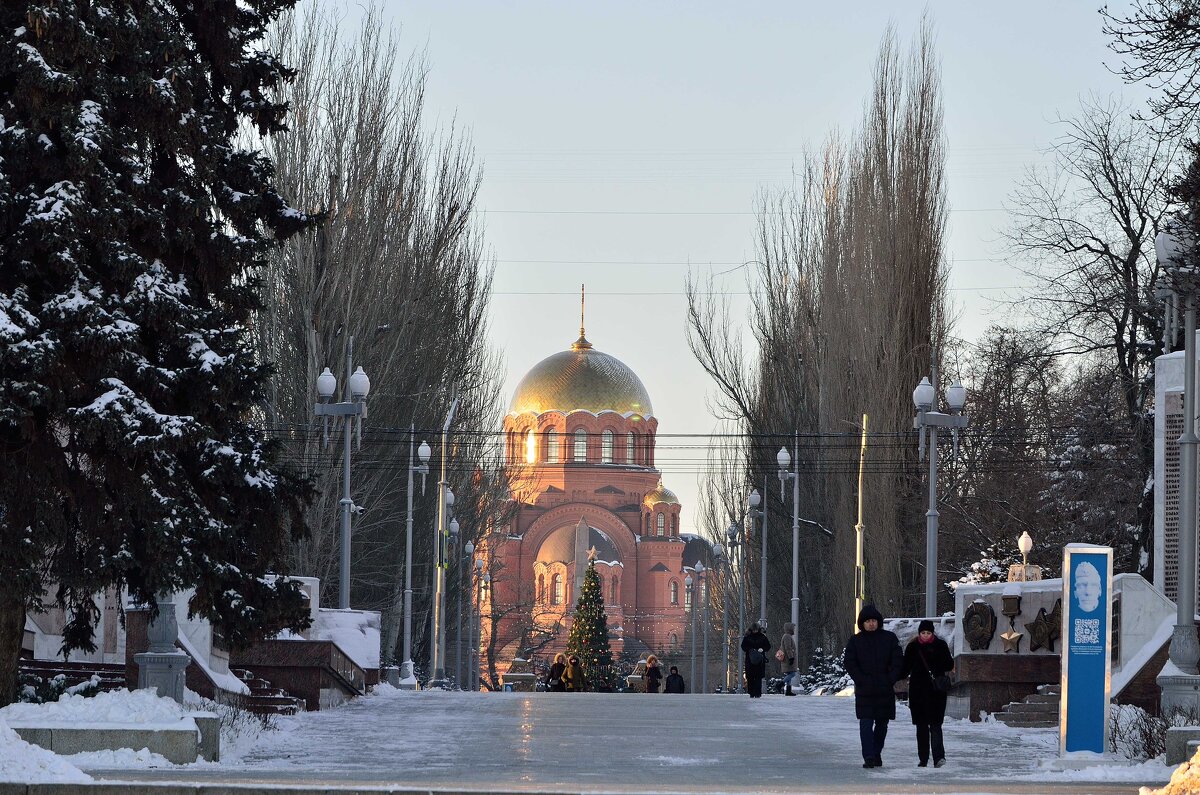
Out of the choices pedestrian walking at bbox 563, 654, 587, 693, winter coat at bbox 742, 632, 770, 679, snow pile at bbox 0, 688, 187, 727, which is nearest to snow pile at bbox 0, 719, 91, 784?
snow pile at bbox 0, 688, 187, 727

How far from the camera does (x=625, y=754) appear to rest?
14.8m

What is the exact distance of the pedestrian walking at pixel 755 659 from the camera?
2730 cm

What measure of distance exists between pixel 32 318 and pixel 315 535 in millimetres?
20097

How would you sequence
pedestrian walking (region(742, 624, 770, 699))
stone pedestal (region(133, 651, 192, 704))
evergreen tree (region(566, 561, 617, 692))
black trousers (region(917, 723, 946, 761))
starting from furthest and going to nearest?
1. evergreen tree (region(566, 561, 617, 692))
2. pedestrian walking (region(742, 624, 770, 699))
3. stone pedestal (region(133, 651, 192, 704))
4. black trousers (region(917, 723, 946, 761))

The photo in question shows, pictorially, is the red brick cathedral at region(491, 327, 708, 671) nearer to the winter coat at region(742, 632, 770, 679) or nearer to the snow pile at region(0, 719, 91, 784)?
the winter coat at region(742, 632, 770, 679)

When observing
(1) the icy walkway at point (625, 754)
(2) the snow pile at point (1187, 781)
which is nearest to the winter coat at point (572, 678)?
(1) the icy walkway at point (625, 754)

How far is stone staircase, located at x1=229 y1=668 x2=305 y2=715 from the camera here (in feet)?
63.4

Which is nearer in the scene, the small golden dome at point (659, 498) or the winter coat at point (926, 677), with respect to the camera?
the winter coat at point (926, 677)

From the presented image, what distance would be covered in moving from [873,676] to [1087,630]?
1.68 metres

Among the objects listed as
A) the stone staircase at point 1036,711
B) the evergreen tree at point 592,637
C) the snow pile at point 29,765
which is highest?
the snow pile at point 29,765

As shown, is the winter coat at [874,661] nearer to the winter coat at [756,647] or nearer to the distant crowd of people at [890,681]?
the distant crowd of people at [890,681]

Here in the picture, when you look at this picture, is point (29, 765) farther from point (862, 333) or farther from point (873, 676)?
point (862, 333)

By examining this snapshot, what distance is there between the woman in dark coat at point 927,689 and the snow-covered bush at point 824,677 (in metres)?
17.8

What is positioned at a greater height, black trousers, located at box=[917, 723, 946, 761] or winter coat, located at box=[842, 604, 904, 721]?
winter coat, located at box=[842, 604, 904, 721]
